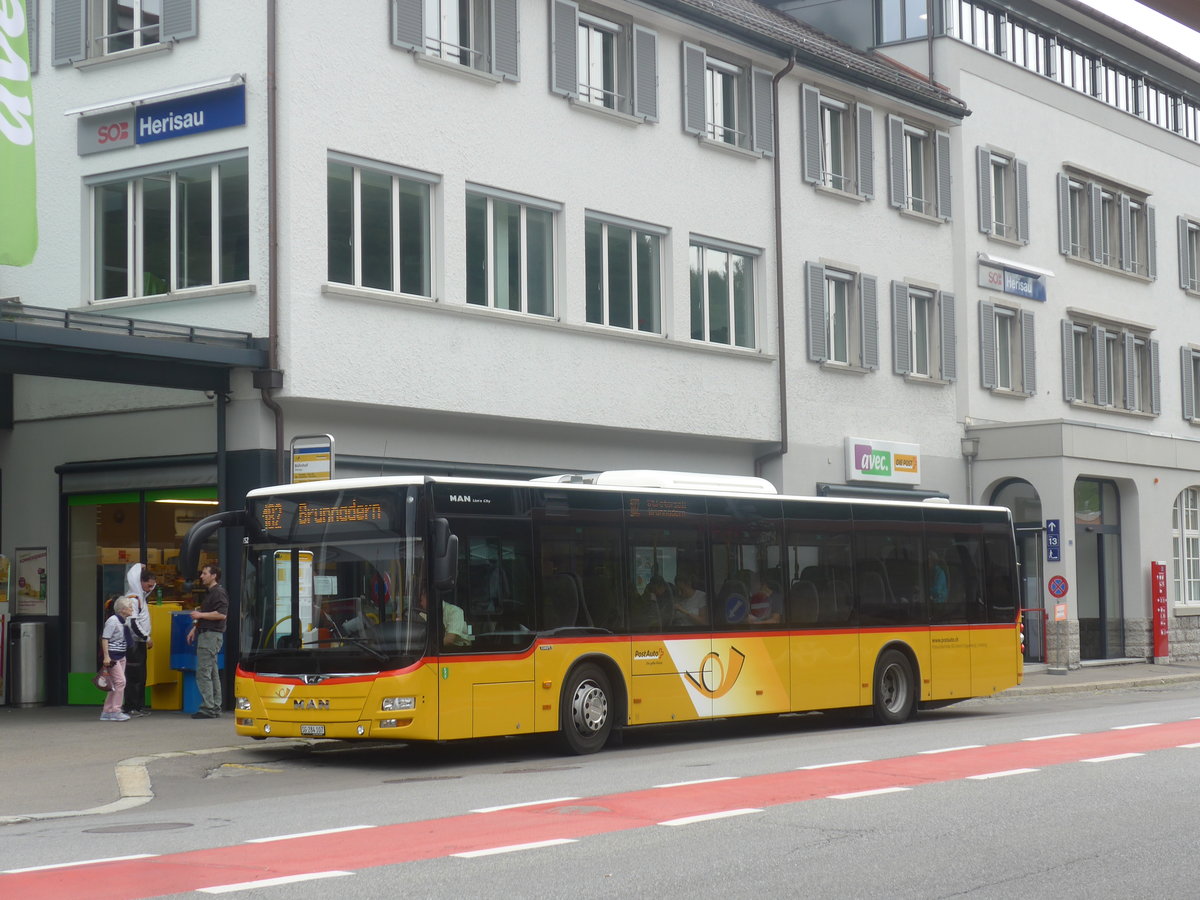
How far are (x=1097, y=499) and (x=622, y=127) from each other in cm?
1460

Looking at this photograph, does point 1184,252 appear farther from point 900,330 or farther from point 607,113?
point 607,113

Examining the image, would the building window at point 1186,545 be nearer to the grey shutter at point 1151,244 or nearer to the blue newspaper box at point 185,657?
the grey shutter at point 1151,244

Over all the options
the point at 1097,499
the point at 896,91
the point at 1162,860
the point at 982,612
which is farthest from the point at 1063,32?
the point at 1162,860

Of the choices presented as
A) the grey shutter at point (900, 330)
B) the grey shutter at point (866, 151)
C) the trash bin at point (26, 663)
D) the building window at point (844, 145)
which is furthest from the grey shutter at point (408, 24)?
the grey shutter at point (900, 330)

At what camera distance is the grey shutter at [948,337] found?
31.7m

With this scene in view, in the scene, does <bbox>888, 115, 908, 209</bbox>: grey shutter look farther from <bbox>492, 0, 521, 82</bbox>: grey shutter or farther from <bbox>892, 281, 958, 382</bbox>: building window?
<bbox>492, 0, 521, 82</bbox>: grey shutter

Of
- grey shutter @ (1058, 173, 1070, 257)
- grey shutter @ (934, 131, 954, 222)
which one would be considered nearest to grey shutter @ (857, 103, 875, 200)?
grey shutter @ (934, 131, 954, 222)

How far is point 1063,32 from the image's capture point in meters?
36.4

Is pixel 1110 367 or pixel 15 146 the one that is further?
pixel 1110 367

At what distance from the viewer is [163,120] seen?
20531 millimetres

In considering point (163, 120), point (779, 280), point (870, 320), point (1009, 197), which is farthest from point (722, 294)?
point (1009, 197)

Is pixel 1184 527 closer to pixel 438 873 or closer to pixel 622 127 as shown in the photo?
pixel 622 127

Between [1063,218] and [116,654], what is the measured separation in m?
24.1

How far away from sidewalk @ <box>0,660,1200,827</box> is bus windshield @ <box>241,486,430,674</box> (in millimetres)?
1512
